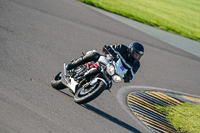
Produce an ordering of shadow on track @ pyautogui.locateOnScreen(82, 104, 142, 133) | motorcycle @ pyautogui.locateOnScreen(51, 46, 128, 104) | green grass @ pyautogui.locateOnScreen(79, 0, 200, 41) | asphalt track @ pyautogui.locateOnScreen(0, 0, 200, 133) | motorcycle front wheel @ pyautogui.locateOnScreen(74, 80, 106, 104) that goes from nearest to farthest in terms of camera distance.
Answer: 1. asphalt track @ pyautogui.locateOnScreen(0, 0, 200, 133)
2. motorcycle front wheel @ pyautogui.locateOnScreen(74, 80, 106, 104)
3. motorcycle @ pyautogui.locateOnScreen(51, 46, 128, 104)
4. shadow on track @ pyautogui.locateOnScreen(82, 104, 142, 133)
5. green grass @ pyautogui.locateOnScreen(79, 0, 200, 41)

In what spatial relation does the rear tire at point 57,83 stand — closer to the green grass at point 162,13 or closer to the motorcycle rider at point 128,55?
the motorcycle rider at point 128,55

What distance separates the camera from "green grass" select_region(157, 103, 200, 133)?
8.95m

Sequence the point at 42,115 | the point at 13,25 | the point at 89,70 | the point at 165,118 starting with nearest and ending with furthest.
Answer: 1. the point at 42,115
2. the point at 89,70
3. the point at 165,118
4. the point at 13,25

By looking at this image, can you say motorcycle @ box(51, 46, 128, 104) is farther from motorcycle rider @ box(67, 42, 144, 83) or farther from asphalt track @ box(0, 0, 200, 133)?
asphalt track @ box(0, 0, 200, 133)

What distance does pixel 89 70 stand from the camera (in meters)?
7.68

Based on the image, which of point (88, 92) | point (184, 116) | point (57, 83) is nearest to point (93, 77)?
point (88, 92)

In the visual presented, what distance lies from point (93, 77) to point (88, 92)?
45 centimetres

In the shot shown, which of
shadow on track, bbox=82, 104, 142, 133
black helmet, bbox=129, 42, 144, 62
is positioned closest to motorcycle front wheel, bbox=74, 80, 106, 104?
shadow on track, bbox=82, 104, 142, 133

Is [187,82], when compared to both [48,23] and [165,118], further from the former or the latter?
[48,23]

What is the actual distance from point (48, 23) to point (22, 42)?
9.88 ft

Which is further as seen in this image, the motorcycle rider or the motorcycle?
the motorcycle rider

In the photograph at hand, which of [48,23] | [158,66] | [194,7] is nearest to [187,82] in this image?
[158,66]

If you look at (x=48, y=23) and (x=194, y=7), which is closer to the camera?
(x=48, y=23)

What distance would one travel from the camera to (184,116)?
32.0 ft
